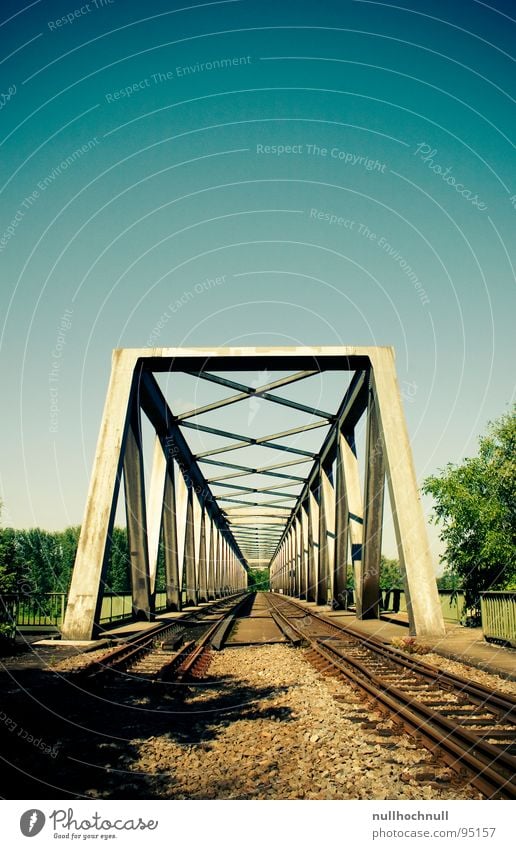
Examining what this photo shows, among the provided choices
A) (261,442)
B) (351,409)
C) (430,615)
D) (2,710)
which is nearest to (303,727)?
(2,710)

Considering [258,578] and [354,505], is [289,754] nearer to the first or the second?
[354,505]

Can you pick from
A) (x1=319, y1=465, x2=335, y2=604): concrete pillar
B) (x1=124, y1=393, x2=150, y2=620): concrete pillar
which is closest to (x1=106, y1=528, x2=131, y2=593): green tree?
(x1=319, y1=465, x2=335, y2=604): concrete pillar

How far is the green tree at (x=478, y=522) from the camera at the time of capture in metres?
18.1

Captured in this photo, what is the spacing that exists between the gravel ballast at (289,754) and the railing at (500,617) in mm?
5174

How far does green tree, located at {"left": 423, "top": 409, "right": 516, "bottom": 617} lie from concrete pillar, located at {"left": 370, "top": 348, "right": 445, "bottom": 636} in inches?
265

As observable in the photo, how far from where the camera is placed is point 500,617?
1111 centimetres

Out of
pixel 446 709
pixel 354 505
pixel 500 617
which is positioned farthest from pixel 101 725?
pixel 354 505

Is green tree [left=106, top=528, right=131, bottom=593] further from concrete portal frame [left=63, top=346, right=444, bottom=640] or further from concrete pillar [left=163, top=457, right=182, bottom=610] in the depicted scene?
concrete portal frame [left=63, top=346, right=444, bottom=640]

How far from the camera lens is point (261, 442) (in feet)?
77.0

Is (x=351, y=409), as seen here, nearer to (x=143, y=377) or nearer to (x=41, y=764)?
(x=143, y=377)

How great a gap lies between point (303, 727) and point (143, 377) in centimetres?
1216

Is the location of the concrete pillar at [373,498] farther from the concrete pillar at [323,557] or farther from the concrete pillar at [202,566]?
the concrete pillar at [202,566]

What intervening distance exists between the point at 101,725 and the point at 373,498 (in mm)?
10506

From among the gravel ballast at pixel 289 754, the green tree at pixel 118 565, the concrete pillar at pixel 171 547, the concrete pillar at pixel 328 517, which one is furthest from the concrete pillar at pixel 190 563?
the green tree at pixel 118 565
